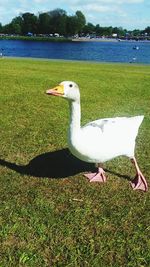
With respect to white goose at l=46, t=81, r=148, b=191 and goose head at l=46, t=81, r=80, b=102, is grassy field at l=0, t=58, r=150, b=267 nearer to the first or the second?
white goose at l=46, t=81, r=148, b=191

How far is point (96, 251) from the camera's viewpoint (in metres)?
4.75

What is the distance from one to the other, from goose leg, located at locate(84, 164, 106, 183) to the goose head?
1486mm

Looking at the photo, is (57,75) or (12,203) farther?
(57,75)

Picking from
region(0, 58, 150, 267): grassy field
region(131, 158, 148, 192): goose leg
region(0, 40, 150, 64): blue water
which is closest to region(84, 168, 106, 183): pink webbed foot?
region(0, 58, 150, 267): grassy field

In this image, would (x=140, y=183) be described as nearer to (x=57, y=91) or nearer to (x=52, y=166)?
(x=52, y=166)

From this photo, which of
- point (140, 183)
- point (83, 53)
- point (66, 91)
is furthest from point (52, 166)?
point (83, 53)

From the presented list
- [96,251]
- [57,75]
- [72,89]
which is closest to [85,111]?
[72,89]

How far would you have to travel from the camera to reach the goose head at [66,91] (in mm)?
5441

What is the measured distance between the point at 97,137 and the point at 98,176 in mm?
885

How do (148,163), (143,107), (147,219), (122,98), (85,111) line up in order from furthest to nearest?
(122,98) → (143,107) → (85,111) → (148,163) → (147,219)

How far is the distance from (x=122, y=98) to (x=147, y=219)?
8578 mm

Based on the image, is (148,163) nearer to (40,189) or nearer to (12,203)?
(40,189)

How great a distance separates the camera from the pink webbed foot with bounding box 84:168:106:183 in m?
6.56

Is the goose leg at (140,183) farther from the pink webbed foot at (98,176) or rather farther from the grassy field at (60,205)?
the pink webbed foot at (98,176)
